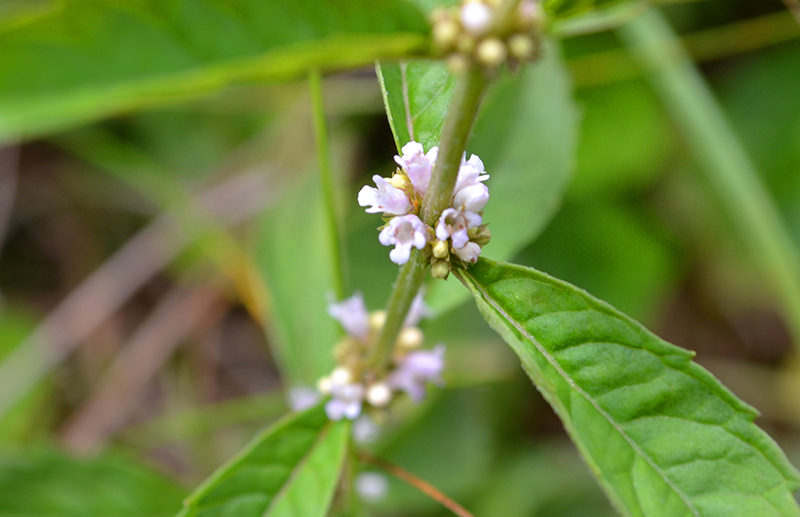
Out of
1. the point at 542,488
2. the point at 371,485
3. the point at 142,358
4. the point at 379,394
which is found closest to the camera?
the point at 379,394

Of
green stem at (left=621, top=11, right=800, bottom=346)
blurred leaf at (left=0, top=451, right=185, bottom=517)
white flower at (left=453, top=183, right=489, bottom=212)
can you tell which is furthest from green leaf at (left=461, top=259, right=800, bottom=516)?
green stem at (left=621, top=11, right=800, bottom=346)

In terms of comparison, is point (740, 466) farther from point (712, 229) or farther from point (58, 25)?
point (712, 229)

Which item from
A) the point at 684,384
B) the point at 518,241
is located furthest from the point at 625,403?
the point at 518,241

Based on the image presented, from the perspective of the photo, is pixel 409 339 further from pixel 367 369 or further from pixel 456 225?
pixel 456 225

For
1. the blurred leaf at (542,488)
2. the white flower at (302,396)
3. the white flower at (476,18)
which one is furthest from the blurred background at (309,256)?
the white flower at (476,18)

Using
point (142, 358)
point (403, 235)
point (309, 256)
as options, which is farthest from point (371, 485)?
point (142, 358)
